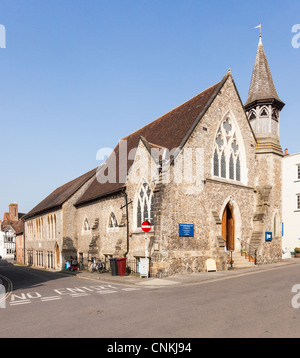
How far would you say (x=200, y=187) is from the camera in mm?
18766

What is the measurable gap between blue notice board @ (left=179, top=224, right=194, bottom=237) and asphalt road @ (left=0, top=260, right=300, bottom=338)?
16.4ft

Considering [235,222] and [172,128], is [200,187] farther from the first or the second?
[172,128]

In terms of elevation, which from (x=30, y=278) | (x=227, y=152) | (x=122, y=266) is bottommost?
(x=30, y=278)

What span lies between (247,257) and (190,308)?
12.9 m

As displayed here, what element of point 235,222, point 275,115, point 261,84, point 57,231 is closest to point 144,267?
point 235,222

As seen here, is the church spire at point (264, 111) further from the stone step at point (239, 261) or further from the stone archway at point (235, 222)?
the stone step at point (239, 261)

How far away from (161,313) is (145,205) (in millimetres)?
10926

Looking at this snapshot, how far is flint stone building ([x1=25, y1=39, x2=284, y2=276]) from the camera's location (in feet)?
57.2

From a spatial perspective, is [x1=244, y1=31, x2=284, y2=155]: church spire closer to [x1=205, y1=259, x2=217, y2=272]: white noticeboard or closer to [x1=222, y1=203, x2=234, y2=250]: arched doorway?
[x1=222, y1=203, x2=234, y2=250]: arched doorway

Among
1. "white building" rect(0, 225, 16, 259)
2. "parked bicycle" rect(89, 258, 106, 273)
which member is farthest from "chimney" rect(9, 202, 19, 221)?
"parked bicycle" rect(89, 258, 106, 273)

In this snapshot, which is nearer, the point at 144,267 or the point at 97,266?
the point at 144,267

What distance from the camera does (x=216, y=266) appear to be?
59.4 feet
